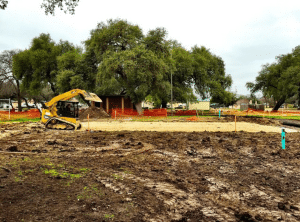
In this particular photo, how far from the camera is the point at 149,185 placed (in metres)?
5.04

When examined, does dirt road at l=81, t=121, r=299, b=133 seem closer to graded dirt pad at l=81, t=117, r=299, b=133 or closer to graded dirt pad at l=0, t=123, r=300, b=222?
graded dirt pad at l=81, t=117, r=299, b=133

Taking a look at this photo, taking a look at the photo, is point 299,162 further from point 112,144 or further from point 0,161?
point 0,161

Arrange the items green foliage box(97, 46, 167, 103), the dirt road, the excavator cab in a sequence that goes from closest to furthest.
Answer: the excavator cab < the dirt road < green foliage box(97, 46, 167, 103)

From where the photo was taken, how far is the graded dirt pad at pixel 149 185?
12.4 ft

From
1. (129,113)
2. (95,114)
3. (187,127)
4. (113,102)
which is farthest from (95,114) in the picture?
(187,127)

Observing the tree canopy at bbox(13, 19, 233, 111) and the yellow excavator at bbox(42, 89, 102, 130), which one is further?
the tree canopy at bbox(13, 19, 233, 111)

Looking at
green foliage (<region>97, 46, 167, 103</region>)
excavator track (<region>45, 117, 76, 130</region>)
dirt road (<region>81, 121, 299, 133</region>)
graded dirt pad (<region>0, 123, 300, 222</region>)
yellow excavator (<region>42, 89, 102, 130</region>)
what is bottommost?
graded dirt pad (<region>0, 123, 300, 222</region>)

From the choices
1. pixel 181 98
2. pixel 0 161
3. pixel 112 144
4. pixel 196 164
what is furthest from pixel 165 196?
pixel 181 98

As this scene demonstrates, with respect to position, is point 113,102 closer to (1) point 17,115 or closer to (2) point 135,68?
(2) point 135,68

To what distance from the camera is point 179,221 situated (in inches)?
141

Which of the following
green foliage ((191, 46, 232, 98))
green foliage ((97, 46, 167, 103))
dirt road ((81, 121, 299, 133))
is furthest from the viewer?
green foliage ((191, 46, 232, 98))

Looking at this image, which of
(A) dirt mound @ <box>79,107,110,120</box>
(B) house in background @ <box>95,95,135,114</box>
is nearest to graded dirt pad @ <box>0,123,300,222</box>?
(A) dirt mound @ <box>79,107,110,120</box>

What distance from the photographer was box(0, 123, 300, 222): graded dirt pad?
3.78 meters

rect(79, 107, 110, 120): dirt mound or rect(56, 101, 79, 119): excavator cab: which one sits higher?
rect(56, 101, 79, 119): excavator cab
